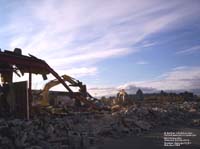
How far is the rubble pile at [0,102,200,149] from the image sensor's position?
444 inches

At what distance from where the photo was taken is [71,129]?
46.3ft

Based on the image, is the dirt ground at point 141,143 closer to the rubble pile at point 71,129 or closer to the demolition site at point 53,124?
the demolition site at point 53,124

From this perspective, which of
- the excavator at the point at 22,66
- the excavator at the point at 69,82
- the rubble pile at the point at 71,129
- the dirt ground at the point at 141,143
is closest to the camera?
the rubble pile at the point at 71,129

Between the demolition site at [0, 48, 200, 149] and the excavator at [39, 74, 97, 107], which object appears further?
the excavator at [39, 74, 97, 107]

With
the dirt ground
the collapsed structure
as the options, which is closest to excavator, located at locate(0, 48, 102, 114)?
the collapsed structure

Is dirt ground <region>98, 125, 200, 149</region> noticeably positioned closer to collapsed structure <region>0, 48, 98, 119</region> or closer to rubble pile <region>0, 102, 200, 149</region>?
rubble pile <region>0, 102, 200, 149</region>

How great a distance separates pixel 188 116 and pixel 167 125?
239 inches

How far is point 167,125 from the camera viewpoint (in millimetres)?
19703

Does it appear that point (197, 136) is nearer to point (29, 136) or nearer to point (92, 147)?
point (92, 147)

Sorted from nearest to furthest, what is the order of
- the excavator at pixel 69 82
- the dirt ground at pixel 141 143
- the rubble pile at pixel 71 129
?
the rubble pile at pixel 71 129, the dirt ground at pixel 141 143, the excavator at pixel 69 82

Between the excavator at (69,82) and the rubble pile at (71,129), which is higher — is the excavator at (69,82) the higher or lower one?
the higher one

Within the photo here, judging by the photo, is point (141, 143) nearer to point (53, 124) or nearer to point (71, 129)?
point (71, 129)

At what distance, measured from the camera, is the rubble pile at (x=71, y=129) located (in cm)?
1127

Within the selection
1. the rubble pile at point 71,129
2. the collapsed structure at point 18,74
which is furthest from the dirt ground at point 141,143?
the collapsed structure at point 18,74
